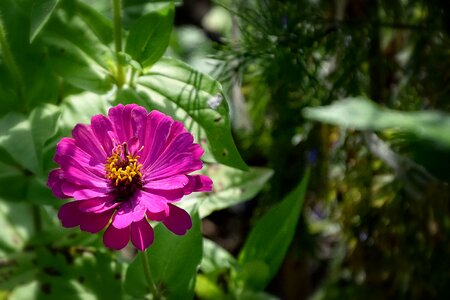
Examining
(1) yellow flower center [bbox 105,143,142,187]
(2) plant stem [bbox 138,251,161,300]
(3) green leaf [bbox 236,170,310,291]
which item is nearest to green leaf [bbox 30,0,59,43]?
(1) yellow flower center [bbox 105,143,142,187]

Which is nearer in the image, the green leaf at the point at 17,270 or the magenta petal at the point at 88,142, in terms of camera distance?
the magenta petal at the point at 88,142

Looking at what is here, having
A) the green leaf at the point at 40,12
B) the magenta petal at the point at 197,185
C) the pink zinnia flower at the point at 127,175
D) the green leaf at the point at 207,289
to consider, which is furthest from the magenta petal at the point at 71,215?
the green leaf at the point at 207,289

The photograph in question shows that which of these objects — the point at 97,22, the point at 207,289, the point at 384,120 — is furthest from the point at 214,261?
the point at 384,120

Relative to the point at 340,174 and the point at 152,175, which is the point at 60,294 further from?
the point at 340,174

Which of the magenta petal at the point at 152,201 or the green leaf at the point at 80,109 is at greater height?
the magenta petal at the point at 152,201

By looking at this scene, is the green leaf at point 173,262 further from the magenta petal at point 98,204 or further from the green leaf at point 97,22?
the green leaf at point 97,22

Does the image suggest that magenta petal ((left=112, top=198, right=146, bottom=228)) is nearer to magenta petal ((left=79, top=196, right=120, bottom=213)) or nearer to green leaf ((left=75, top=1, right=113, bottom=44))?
magenta petal ((left=79, top=196, right=120, bottom=213))
